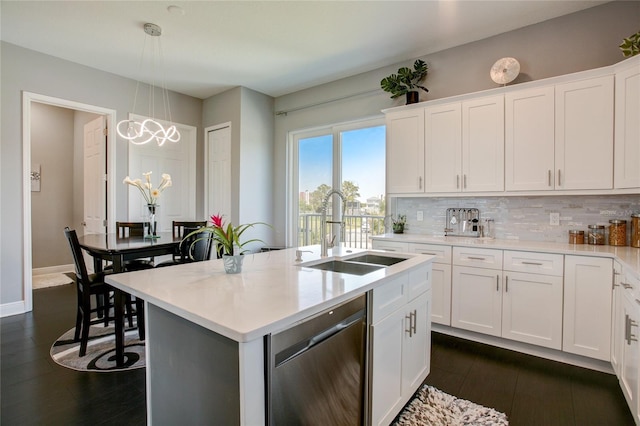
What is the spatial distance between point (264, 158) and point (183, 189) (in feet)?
4.97

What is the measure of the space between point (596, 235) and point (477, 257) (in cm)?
100

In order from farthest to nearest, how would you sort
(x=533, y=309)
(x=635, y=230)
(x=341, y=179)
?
(x=341, y=179), (x=533, y=309), (x=635, y=230)

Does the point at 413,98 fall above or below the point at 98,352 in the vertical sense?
above

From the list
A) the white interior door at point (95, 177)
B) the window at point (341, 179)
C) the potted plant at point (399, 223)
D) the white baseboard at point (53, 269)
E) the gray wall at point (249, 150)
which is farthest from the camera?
the white baseboard at point (53, 269)

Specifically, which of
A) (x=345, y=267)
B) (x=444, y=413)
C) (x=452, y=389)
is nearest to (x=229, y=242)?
(x=345, y=267)

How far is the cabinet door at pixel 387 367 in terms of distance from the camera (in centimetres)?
157

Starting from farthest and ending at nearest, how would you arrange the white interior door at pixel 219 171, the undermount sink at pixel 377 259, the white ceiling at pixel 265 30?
the white interior door at pixel 219 171
the white ceiling at pixel 265 30
the undermount sink at pixel 377 259

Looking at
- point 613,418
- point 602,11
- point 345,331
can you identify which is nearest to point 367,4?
point 602,11

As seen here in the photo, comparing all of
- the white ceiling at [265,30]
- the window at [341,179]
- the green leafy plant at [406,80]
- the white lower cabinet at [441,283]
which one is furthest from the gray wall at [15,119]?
the white lower cabinet at [441,283]

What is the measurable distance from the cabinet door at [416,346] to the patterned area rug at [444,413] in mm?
96

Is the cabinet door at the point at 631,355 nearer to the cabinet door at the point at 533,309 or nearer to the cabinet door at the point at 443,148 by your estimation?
the cabinet door at the point at 533,309

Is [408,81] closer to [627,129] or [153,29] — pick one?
[627,129]

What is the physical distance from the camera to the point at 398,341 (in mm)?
1779

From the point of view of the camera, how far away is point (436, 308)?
3.13 m
